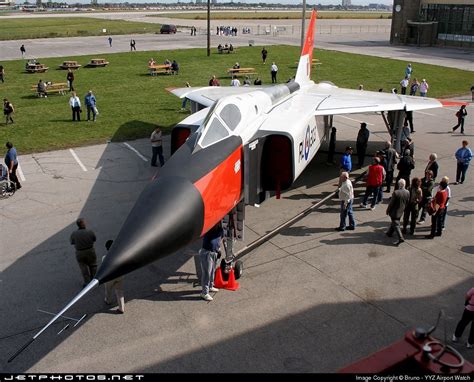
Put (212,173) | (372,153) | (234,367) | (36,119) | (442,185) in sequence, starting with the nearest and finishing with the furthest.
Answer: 1. (234,367)
2. (212,173)
3. (442,185)
4. (372,153)
5. (36,119)

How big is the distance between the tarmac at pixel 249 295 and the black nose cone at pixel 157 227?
67.8 inches

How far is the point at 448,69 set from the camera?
35.7m

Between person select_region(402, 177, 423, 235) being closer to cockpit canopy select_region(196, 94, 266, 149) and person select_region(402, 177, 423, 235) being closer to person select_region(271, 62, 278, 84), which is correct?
cockpit canopy select_region(196, 94, 266, 149)

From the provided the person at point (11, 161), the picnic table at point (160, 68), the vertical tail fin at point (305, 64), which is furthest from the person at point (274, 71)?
Answer: the person at point (11, 161)

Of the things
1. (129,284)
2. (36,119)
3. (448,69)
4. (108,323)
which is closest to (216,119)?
(129,284)

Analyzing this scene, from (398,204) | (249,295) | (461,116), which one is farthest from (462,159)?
(249,295)

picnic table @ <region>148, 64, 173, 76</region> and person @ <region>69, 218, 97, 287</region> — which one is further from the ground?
picnic table @ <region>148, 64, 173, 76</region>

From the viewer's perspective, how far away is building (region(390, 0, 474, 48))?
49.5m

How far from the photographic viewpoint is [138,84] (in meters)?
29.5

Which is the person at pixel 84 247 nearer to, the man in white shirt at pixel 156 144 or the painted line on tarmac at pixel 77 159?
the man in white shirt at pixel 156 144

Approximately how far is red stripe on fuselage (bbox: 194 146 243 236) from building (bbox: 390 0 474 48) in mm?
50138

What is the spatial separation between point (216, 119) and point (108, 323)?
4076mm

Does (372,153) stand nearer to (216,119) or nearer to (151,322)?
(216,119)

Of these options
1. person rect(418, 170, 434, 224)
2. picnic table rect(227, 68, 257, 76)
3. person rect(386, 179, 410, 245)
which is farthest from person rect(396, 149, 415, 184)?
picnic table rect(227, 68, 257, 76)
